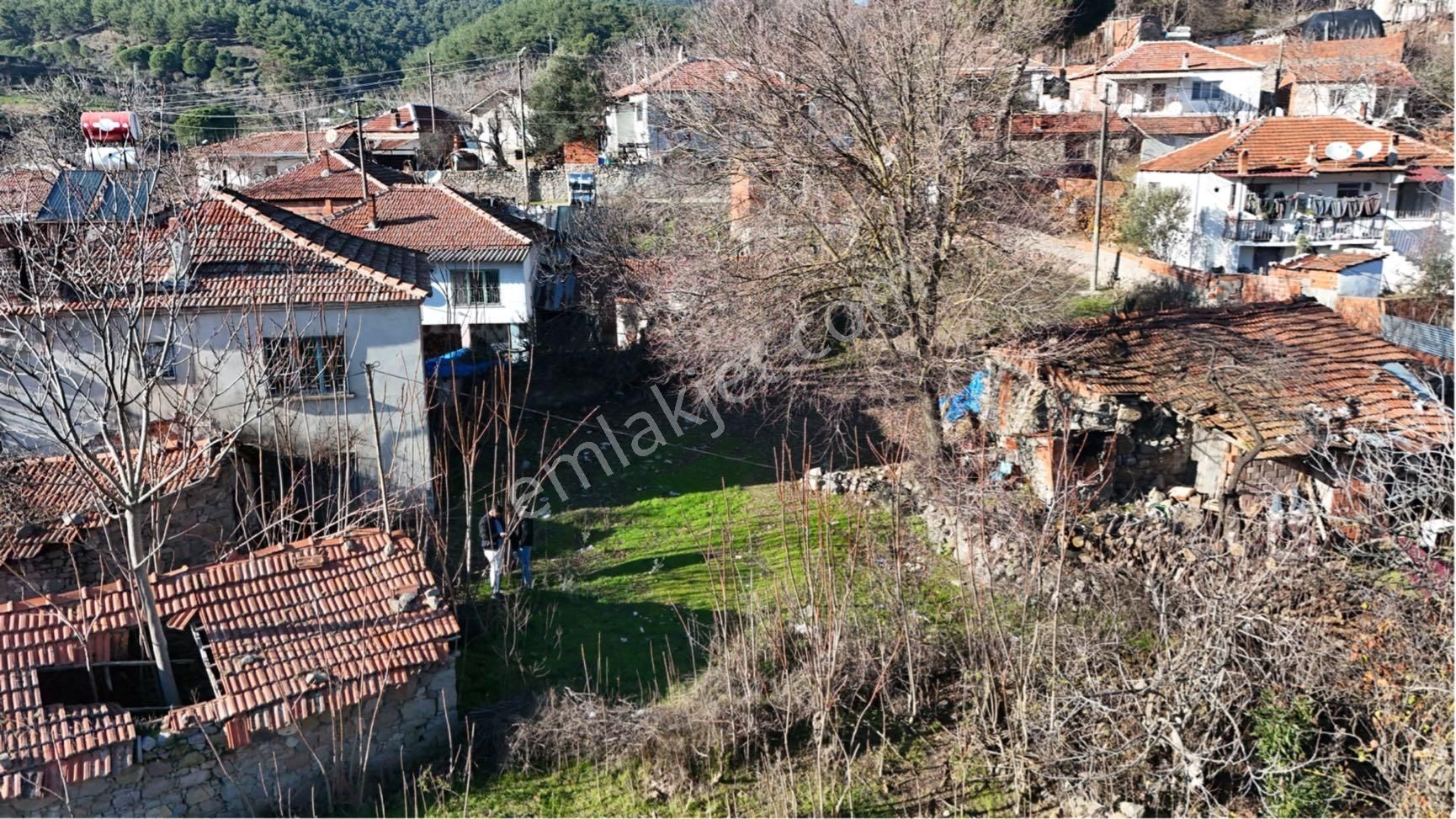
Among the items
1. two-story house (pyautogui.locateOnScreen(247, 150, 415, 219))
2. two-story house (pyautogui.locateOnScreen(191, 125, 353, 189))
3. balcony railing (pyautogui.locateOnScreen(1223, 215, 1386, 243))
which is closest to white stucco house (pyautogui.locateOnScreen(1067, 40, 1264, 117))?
balcony railing (pyautogui.locateOnScreen(1223, 215, 1386, 243))

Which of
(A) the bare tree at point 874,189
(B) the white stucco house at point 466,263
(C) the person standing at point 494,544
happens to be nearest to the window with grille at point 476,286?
(B) the white stucco house at point 466,263

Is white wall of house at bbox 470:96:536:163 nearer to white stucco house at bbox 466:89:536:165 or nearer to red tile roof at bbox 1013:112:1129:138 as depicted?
white stucco house at bbox 466:89:536:165

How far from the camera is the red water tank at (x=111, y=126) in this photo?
2200 centimetres

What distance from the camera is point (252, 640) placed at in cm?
834

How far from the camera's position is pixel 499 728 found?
8.96m

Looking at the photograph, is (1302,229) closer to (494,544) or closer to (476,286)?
(476,286)

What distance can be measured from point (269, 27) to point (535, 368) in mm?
55303

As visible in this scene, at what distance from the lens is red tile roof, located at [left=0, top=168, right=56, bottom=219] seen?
1205 centimetres

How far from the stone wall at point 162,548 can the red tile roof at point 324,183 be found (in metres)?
15.8

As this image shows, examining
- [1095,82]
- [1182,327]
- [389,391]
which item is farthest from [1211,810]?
[1095,82]

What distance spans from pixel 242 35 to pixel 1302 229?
205ft

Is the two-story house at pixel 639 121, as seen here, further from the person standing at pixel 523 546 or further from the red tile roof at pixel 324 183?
the person standing at pixel 523 546

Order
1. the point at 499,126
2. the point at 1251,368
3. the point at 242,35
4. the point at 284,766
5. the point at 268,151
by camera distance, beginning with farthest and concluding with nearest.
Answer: the point at 242,35 < the point at 499,126 < the point at 268,151 < the point at 1251,368 < the point at 284,766

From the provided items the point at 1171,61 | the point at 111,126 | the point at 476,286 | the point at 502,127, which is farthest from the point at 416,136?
the point at 1171,61
